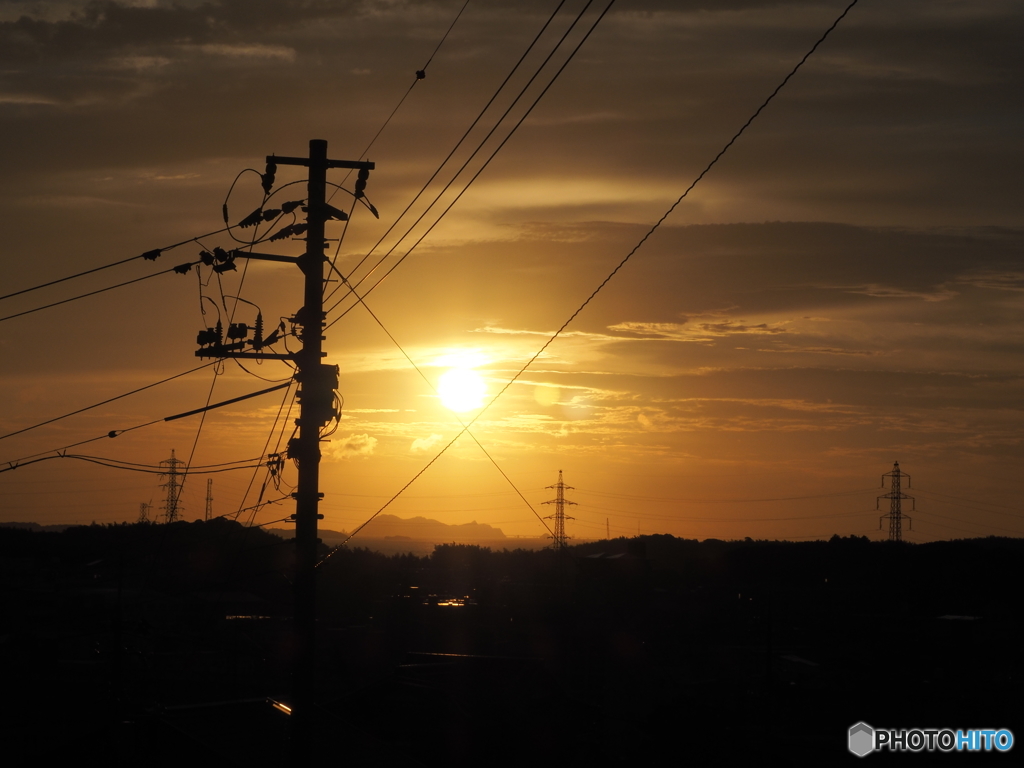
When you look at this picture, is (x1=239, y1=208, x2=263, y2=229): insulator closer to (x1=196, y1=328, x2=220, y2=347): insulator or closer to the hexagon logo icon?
(x1=196, y1=328, x2=220, y2=347): insulator

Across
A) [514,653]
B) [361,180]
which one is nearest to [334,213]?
[361,180]

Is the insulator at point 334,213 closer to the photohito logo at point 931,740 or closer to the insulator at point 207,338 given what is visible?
the insulator at point 207,338

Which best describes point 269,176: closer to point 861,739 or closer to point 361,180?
point 361,180

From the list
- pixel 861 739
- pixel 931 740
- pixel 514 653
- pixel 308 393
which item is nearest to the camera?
pixel 308 393

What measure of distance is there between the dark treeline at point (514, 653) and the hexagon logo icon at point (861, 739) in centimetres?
64

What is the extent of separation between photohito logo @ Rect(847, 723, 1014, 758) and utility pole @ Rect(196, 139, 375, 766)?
3146 centimetres

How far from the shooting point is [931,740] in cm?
4103

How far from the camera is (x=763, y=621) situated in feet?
244

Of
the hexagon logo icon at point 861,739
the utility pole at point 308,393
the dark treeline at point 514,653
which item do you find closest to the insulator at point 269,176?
the utility pole at point 308,393

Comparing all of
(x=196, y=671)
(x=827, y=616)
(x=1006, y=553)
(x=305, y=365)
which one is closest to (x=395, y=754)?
(x=305, y=365)

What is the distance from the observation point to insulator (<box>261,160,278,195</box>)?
1770 centimetres

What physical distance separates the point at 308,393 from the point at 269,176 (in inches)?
178

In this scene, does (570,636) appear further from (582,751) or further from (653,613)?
(582,751)

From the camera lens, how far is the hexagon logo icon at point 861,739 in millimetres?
39594
